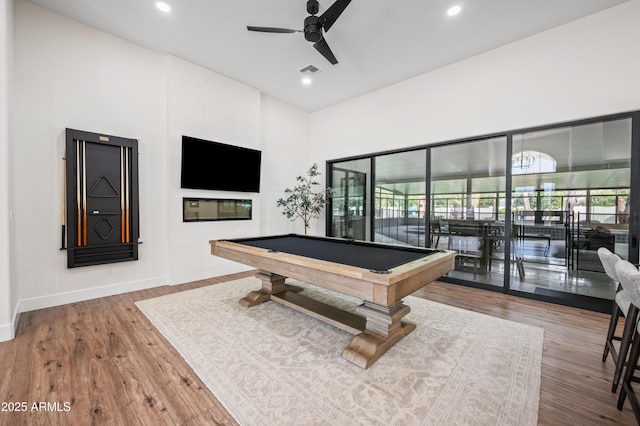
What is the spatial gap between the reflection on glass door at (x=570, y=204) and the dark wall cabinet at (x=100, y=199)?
17.8 ft

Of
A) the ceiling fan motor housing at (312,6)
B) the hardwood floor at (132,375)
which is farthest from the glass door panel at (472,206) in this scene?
the ceiling fan motor housing at (312,6)

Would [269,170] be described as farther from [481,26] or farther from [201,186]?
[481,26]

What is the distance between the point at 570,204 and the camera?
10.9ft

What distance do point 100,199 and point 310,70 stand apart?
3.61 metres

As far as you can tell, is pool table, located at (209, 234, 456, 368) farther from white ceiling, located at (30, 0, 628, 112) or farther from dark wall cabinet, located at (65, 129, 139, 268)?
white ceiling, located at (30, 0, 628, 112)

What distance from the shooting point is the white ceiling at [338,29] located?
2914 mm

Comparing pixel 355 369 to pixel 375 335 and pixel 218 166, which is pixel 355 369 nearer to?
pixel 375 335

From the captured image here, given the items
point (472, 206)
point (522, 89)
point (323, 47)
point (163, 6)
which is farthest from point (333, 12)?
point (472, 206)

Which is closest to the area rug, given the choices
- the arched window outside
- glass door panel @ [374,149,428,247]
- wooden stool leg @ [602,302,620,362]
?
wooden stool leg @ [602,302,620,362]

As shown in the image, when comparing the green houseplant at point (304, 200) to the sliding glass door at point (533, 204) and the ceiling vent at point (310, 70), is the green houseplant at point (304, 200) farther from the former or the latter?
the ceiling vent at point (310, 70)

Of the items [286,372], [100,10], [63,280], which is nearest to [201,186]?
[63,280]

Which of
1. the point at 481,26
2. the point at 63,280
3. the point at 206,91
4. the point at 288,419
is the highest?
the point at 481,26

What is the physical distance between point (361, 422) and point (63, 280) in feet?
12.7

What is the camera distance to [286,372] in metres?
1.89
